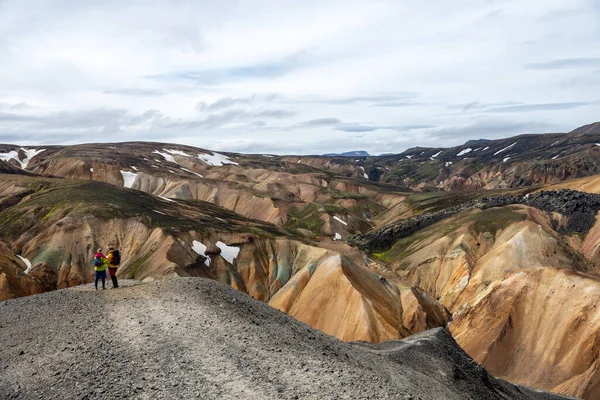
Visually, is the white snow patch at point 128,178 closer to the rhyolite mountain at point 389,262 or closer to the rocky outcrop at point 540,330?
the rhyolite mountain at point 389,262

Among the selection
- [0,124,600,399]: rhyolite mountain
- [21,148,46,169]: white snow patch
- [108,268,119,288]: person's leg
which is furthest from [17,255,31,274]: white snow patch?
[21,148,46,169]: white snow patch

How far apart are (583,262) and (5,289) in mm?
75614

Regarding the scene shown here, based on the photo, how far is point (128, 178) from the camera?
156 metres

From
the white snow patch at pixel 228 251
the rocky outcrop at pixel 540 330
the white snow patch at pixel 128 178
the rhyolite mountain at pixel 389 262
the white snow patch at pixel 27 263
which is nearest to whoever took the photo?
the rocky outcrop at pixel 540 330

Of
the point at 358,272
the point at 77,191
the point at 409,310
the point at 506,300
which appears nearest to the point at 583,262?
the point at 506,300

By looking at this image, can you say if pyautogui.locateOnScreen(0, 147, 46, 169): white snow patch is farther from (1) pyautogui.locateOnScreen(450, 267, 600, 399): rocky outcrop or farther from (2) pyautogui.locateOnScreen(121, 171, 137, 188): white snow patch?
(1) pyautogui.locateOnScreen(450, 267, 600, 399): rocky outcrop

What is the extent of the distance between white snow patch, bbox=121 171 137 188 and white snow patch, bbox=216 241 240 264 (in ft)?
283

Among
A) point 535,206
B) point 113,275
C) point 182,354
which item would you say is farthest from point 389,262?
point 182,354

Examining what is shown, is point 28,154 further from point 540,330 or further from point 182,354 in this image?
point 182,354

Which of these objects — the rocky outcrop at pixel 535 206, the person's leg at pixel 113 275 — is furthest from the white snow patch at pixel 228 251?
the person's leg at pixel 113 275

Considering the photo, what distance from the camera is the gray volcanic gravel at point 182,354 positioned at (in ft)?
52.3

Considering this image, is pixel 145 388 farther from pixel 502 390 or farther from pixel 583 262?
pixel 583 262

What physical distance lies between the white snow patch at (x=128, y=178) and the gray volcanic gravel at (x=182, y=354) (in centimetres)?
13496

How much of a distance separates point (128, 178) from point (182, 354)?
148276mm
